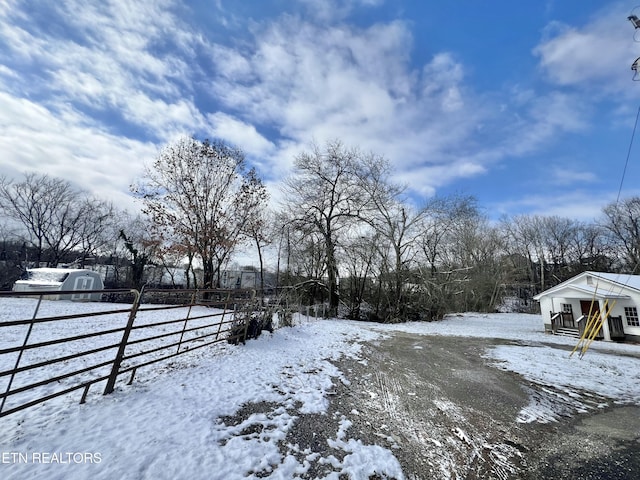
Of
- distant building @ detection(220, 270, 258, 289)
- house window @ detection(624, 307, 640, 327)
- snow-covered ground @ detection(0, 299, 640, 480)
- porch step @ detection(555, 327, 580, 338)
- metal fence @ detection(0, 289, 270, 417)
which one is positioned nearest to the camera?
snow-covered ground @ detection(0, 299, 640, 480)

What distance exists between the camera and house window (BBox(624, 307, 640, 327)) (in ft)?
40.9

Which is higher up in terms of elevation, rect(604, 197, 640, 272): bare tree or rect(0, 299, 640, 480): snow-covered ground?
rect(604, 197, 640, 272): bare tree

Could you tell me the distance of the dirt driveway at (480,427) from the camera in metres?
2.71

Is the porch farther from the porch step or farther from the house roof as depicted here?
the house roof

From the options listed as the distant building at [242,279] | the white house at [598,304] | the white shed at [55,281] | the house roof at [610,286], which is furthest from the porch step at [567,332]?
the white shed at [55,281]

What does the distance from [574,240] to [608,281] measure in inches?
1172

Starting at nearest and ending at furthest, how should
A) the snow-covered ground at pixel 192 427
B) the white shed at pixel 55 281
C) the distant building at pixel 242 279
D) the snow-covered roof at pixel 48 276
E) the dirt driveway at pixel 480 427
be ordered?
1. the snow-covered ground at pixel 192 427
2. the dirt driveway at pixel 480 427
3. the white shed at pixel 55 281
4. the snow-covered roof at pixel 48 276
5. the distant building at pixel 242 279

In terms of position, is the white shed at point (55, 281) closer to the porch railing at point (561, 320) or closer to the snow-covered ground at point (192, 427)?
the snow-covered ground at point (192, 427)

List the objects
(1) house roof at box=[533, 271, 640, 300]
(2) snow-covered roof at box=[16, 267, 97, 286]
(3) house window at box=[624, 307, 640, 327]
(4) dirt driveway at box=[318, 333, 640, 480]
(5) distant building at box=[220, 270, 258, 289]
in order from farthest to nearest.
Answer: (5) distant building at box=[220, 270, 258, 289], (2) snow-covered roof at box=[16, 267, 97, 286], (1) house roof at box=[533, 271, 640, 300], (3) house window at box=[624, 307, 640, 327], (4) dirt driveway at box=[318, 333, 640, 480]

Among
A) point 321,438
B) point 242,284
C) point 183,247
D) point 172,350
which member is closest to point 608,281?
point 321,438

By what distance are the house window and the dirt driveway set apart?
1205 centimetres

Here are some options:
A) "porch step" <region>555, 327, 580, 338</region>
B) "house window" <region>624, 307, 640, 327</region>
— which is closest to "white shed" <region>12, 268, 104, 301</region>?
"porch step" <region>555, 327, 580, 338</region>

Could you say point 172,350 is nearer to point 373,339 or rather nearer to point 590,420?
point 373,339

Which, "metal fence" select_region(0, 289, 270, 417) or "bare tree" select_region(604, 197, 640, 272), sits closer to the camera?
"metal fence" select_region(0, 289, 270, 417)
